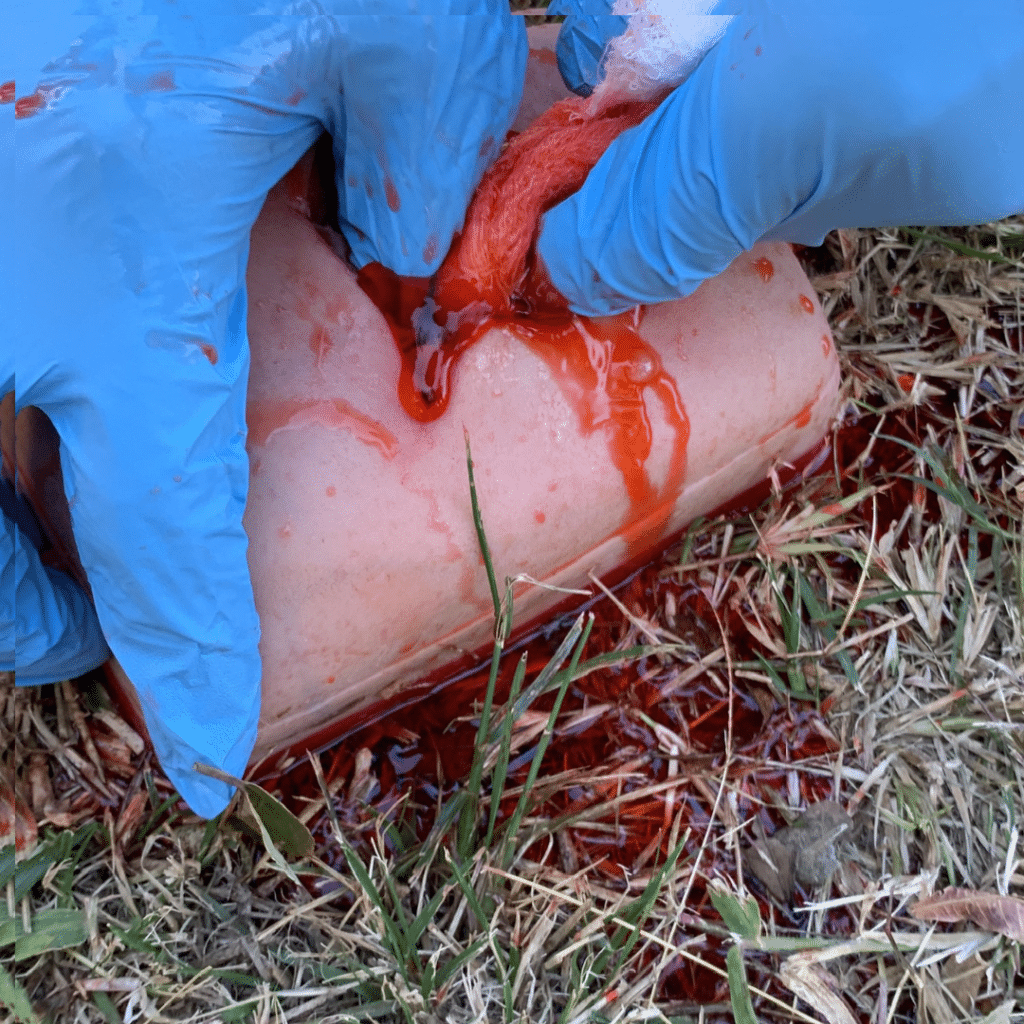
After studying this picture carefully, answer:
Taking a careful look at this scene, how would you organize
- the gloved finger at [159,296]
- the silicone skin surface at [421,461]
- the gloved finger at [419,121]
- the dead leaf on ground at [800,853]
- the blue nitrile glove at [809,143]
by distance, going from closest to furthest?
the blue nitrile glove at [809,143], the gloved finger at [159,296], the gloved finger at [419,121], the silicone skin surface at [421,461], the dead leaf on ground at [800,853]

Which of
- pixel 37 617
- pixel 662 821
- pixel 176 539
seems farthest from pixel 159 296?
pixel 662 821

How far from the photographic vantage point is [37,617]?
1.05 metres

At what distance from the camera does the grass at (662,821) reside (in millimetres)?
1053

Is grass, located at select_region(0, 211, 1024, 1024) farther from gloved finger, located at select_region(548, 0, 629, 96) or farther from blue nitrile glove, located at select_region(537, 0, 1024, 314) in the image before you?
gloved finger, located at select_region(548, 0, 629, 96)

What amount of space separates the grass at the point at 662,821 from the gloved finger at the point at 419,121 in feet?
1.21

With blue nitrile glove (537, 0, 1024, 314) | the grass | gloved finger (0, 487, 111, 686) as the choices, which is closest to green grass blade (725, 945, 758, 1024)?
the grass

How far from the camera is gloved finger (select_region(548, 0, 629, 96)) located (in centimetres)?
109

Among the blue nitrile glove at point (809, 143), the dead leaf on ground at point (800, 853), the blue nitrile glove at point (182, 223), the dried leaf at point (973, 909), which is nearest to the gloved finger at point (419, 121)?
the blue nitrile glove at point (182, 223)

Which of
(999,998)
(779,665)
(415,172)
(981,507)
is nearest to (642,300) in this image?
(415,172)

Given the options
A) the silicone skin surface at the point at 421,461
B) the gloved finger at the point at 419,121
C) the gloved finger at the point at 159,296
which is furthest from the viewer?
the silicone skin surface at the point at 421,461

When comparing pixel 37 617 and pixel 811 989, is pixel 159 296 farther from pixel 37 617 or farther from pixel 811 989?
pixel 811 989

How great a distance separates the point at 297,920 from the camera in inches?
44.0

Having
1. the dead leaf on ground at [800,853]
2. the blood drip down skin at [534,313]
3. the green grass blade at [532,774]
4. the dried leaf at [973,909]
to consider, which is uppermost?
the blood drip down skin at [534,313]

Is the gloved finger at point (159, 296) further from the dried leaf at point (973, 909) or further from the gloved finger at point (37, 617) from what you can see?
the dried leaf at point (973, 909)
